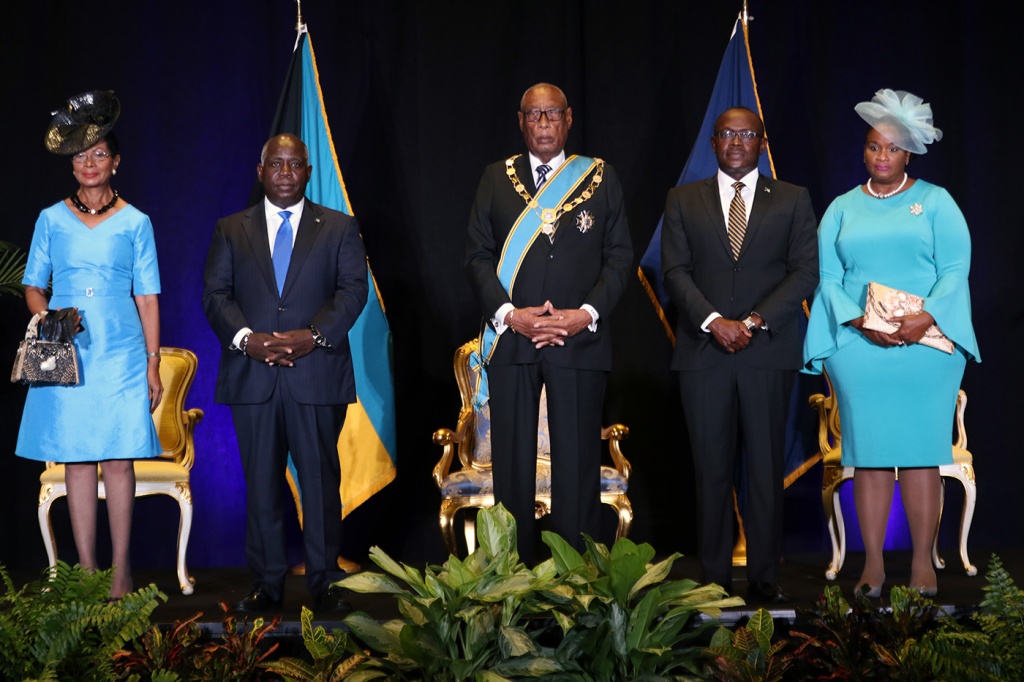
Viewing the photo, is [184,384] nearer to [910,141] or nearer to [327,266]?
[327,266]

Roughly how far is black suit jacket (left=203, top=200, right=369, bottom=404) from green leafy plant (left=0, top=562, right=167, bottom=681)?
1.17m

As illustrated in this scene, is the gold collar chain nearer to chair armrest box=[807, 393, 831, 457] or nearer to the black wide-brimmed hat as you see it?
the black wide-brimmed hat

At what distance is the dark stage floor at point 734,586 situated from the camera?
12.9 feet

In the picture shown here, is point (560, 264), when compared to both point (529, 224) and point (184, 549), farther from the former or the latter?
point (184, 549)

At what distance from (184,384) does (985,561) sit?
3.58m

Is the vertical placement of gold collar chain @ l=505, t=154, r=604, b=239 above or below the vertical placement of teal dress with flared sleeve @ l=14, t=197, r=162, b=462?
above

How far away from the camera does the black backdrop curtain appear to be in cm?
585

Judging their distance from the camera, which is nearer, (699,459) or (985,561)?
(699,459)

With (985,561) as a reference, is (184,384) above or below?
above

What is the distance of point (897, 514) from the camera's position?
233 inches

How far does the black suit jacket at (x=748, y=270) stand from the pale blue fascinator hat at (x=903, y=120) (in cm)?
38

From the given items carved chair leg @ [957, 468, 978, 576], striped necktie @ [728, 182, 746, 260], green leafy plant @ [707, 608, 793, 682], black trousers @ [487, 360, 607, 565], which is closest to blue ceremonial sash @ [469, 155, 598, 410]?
black trousers @ [487, 360, 607, 565]

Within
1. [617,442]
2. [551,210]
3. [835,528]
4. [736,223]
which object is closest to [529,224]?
[551,210]

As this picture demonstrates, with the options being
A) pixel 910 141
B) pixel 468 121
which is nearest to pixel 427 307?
pixel 468 121
